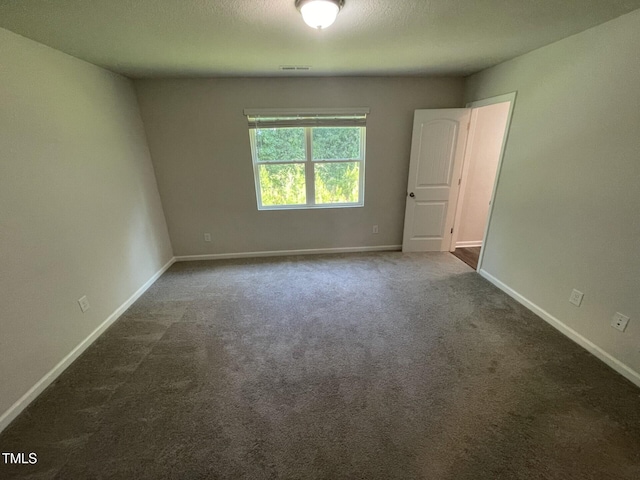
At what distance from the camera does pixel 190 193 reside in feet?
11.5

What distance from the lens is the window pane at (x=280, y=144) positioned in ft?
11.2

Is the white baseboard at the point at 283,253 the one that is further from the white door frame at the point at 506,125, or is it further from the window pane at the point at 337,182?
the white door frame at the point at 506,125

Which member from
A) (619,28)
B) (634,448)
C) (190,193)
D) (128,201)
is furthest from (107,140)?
(634,448)

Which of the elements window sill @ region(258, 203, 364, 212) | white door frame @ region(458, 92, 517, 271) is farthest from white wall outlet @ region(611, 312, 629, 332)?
window sill @ region(258, 203, 364, 212)

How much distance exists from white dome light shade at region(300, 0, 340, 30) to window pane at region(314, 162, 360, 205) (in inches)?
83.6

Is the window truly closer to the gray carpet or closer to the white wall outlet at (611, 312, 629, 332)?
the gray carpet

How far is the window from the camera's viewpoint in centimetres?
332

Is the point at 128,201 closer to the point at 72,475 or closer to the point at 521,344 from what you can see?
the point at 72,475

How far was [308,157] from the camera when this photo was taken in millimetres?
3520

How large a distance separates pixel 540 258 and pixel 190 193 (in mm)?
3910

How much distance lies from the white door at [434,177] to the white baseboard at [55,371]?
11.5 ft

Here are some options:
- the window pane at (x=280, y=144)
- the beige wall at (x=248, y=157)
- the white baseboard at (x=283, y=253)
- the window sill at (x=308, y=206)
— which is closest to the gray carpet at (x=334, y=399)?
the white baseboard at (x=283, y=253)

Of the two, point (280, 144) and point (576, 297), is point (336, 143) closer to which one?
point (280, 144)

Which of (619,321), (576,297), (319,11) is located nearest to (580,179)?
(576,297)
